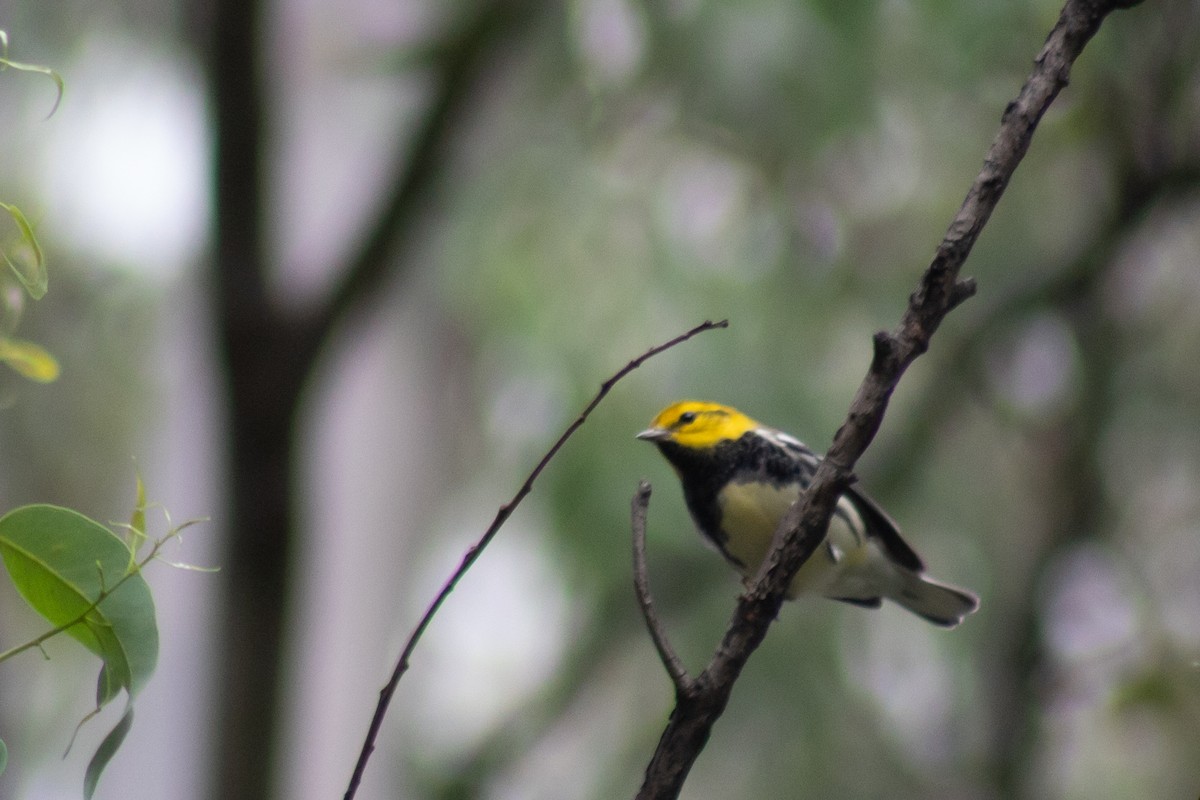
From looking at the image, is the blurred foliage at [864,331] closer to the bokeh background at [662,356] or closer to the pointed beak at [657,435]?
the bokeh background at [662,356]

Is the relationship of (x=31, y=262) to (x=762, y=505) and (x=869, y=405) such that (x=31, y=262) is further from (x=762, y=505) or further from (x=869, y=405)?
(x=762, y=505)

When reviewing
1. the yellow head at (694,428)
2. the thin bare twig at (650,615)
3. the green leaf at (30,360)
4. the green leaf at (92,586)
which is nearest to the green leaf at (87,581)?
the green leaf at (92,586)

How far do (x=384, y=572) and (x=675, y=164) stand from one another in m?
2.73

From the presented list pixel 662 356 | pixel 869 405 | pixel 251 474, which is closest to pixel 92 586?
pixel 869 405

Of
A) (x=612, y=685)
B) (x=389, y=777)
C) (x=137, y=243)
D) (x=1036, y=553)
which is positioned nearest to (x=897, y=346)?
(x=1036, y=553)

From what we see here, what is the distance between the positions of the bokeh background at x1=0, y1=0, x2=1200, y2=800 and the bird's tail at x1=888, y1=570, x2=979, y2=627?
28.0 inches

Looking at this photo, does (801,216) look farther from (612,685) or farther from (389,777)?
(389,777)

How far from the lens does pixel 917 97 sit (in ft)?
13.0

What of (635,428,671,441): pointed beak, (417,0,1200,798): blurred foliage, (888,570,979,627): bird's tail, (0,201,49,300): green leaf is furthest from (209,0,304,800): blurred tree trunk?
(0,201,49,300): green leaf

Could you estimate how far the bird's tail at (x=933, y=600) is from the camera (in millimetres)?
2832

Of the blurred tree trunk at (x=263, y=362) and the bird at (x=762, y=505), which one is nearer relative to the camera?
the bird at (x=762, y=505)

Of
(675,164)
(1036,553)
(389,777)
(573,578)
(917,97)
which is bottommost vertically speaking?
(389,777)

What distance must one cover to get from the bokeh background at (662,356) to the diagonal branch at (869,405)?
6.69ft

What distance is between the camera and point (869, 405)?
43.6 inches
